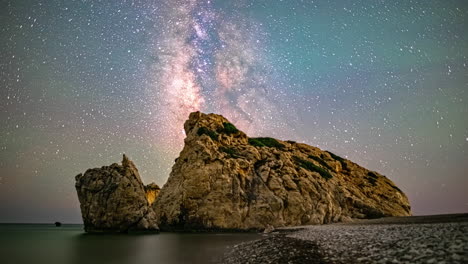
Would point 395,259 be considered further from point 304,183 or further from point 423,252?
point 304,183

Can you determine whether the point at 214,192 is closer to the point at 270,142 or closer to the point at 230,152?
the point at 230,152

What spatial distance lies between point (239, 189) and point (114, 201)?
87.8 ft

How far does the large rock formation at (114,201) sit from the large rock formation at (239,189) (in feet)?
20.8

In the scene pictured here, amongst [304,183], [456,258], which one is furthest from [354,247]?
[304,183]

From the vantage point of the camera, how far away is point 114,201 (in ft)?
205

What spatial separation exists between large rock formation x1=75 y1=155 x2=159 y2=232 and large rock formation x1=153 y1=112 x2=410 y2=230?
20.8ft

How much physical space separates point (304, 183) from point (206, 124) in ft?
99.0

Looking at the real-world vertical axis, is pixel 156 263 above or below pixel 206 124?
below

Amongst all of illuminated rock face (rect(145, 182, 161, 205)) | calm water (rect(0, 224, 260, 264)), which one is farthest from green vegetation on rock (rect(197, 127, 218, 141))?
calm water (rect(0, 224, 260, 264))

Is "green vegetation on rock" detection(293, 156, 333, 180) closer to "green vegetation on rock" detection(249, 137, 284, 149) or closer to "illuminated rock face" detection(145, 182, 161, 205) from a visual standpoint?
"green vegetation on rock" detection(249, 137, 284, 149)

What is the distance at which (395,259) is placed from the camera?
10859 mm

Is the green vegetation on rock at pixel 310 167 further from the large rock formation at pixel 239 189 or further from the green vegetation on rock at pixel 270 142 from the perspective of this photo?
the green vegetation on rock at pixel 270 142

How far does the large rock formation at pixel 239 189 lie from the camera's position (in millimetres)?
62656

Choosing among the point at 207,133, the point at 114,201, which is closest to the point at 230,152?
the point at 207,133
